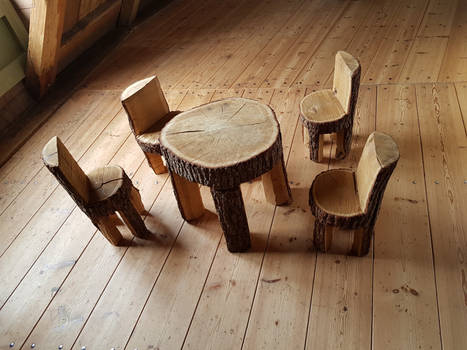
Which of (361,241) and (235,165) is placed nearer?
(235,165)

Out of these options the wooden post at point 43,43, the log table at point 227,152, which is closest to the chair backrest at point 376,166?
the log table at point 227,152

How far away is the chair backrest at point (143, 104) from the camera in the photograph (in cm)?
191

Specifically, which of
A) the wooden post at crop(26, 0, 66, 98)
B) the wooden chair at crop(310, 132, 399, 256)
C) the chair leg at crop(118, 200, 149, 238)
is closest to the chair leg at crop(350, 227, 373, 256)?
the wooden chair at crop(310, 132, 399, 256)

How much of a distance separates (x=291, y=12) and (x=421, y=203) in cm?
317

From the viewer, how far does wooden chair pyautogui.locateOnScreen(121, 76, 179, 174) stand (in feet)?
6.28

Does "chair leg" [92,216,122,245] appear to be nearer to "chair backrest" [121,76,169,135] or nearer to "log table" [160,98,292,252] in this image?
"log table" [160,98,292,252]

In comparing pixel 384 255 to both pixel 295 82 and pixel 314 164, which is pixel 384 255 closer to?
pixel 314 164

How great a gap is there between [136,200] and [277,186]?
0.78 m

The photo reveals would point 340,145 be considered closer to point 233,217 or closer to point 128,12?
point 233,217

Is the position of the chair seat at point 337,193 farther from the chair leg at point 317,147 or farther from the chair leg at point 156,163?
the chair leg at point 156,163

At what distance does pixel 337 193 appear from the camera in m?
1.56

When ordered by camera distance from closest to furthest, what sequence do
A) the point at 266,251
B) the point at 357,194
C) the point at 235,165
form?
1. the point at 235,165
2. the point at 357,194
3. the point at 266,251

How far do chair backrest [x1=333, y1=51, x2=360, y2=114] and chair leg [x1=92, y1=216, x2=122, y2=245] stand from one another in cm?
137

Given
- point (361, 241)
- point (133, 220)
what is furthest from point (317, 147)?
point (133, 220)
